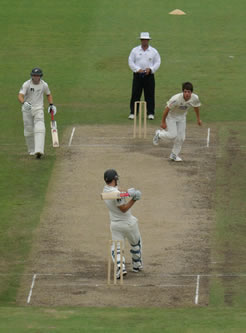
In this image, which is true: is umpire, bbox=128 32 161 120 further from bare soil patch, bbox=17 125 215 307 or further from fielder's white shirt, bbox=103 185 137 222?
fielder's white shirt, bbox=103 185 137 222

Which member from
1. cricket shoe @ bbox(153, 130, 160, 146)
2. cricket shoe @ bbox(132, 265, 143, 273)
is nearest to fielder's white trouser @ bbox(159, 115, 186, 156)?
cricket shoe @ bbox(153, 130, 160, 146)

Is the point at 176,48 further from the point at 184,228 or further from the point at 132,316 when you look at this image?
the point at 132,316

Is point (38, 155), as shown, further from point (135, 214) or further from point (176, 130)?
point (135, 214)

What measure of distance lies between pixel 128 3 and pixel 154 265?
2091 centimetres

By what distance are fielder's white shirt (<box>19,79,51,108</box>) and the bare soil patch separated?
130 cm

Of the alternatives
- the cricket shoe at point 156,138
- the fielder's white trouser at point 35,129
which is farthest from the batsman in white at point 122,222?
the cricket shoe at point 156,138

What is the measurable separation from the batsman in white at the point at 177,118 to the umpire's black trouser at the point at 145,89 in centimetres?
302

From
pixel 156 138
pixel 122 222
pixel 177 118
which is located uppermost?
pixel 177 118

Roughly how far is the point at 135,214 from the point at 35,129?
389 cm

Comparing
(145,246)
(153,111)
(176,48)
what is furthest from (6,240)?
(176,48)

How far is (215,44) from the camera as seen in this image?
30.6 meters

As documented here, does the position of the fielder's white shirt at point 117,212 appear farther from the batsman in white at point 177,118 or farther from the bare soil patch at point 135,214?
the batsman in white at point 177,118

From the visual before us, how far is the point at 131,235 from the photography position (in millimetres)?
15125

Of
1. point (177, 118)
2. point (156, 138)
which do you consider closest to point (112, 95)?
point (156, 138)
